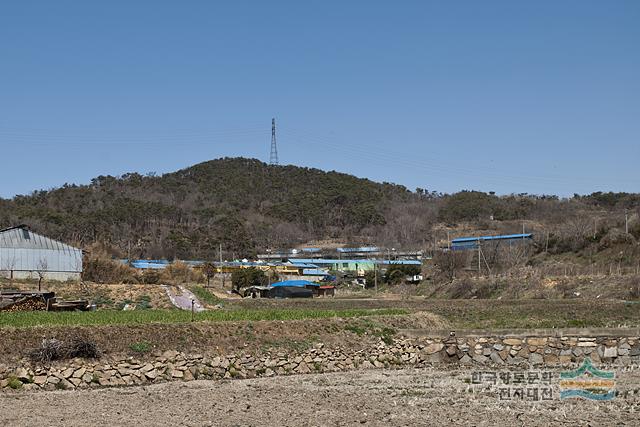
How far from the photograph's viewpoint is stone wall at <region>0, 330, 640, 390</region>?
20266 millimetres

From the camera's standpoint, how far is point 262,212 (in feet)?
559

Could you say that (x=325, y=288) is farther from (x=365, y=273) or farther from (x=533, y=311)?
(x=533, y=311)

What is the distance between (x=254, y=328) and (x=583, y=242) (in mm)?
62796

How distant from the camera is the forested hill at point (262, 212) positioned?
415 feet

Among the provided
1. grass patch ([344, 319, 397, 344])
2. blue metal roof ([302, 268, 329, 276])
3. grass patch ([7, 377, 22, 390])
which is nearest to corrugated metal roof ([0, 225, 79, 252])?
blue metal roof ([302, 268, 329, 276])

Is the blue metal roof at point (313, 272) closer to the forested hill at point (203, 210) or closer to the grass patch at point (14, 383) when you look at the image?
the forested hill at point (203, 210)

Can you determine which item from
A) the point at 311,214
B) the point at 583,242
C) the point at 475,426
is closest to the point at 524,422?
the point at 475,426

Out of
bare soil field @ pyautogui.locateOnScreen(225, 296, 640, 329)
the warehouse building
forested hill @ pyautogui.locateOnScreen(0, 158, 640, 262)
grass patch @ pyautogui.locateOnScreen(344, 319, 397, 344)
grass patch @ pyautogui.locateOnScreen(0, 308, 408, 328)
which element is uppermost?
forested hill @ pyautogui.locateOnScreen(0, 158, 640, 262)

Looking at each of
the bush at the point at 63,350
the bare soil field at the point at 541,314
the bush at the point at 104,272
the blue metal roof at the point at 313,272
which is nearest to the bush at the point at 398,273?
the blue metal roof at the point at 313,272

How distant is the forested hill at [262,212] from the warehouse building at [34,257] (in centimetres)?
3928

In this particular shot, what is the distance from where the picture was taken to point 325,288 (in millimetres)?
69750

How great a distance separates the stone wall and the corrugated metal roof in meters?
40.9

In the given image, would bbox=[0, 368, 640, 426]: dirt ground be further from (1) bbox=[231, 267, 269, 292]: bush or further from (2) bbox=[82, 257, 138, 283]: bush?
(1) bbox=[231, 267, 269, 292]: bush

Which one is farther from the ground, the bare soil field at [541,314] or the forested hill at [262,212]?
the forested hill at [262,212]
